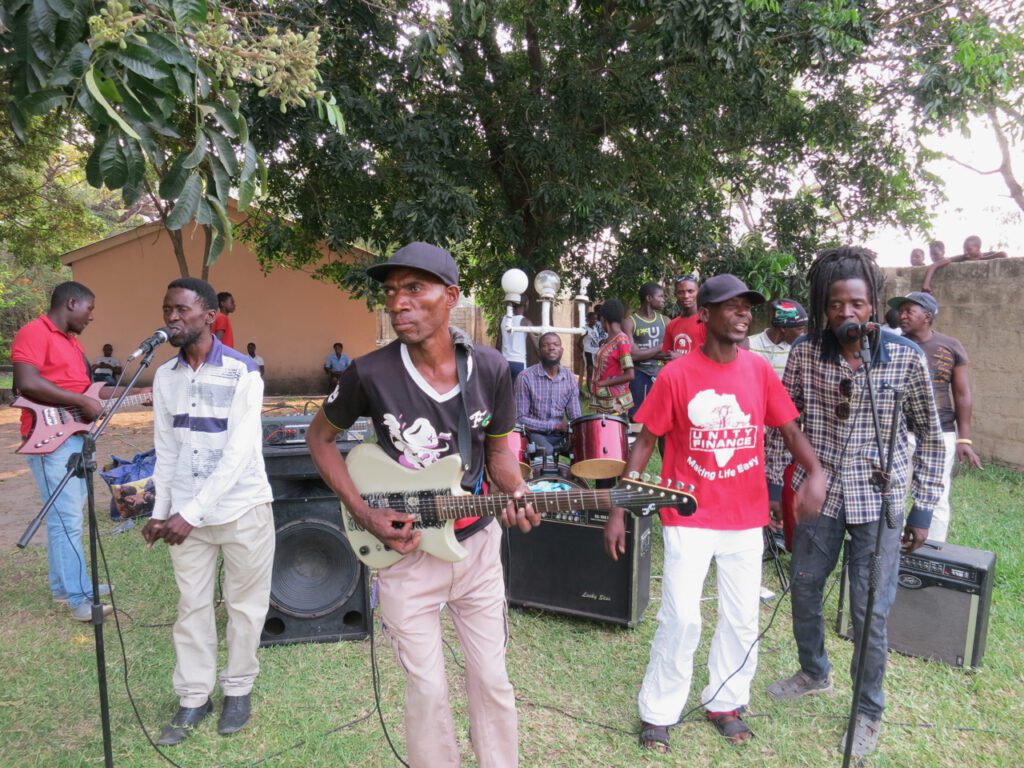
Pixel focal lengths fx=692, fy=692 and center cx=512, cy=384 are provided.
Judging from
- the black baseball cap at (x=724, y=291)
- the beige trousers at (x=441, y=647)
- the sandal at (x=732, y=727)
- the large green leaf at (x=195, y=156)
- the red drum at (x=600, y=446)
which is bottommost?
the sandal at (x=732, y=727)

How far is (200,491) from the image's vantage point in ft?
10.7

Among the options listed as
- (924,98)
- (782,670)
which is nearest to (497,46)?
(924,98)

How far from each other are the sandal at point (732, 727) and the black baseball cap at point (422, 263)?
2.49 metres

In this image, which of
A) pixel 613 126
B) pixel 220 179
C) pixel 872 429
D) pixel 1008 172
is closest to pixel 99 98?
pixel 220 179

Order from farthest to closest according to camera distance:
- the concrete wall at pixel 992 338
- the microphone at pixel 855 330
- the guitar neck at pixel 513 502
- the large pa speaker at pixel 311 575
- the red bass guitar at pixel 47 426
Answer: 1. the concrete wall at pixel 992 338
2. the red bass guitar at pixel 47 426
3. the large pa speaker at pixel 311 575
4. the microphone at pixel 855 330
5. the guitar neck at pixel 513 502

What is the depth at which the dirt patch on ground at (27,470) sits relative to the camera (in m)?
6.72

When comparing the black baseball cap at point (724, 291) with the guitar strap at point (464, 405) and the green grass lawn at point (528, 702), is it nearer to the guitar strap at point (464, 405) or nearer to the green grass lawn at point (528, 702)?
the guitar strap at point (464, 405)

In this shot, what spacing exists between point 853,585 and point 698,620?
74cm

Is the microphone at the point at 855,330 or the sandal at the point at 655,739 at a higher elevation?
the microphone at the point at 855,330

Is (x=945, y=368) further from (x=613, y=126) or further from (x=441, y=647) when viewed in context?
(x=613, y=126)

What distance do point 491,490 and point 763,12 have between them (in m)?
5.45

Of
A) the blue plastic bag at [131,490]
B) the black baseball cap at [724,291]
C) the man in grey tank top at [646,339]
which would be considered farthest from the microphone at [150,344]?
the man in grey tank top at [646,339]

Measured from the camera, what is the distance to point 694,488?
3156 mm

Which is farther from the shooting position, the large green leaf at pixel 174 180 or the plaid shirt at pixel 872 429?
the plaid shirt at pixel 872 429
